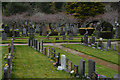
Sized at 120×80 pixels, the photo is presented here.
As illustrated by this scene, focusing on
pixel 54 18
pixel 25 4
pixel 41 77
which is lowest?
pixel 41 77

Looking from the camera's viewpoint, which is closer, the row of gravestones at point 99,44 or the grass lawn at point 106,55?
the grass lawn at point 106,55

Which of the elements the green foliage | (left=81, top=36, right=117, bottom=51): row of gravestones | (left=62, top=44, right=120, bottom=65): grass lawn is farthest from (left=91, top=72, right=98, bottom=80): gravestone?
the green foliage

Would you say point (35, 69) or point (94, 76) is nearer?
point (94, 76)

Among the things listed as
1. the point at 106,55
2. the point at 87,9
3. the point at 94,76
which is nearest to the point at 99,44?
the point at 106,55

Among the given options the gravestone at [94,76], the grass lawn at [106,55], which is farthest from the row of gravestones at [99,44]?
the gravestone at [94,76]

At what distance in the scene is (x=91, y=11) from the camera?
145 feet

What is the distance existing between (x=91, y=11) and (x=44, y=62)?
3271 centimetres

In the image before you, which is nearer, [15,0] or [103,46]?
[103,46]

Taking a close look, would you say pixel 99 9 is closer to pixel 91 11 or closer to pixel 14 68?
pixel 91 11

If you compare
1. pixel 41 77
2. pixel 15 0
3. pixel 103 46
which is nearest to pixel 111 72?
pixel 41 77

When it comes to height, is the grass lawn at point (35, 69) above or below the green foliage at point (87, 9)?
below

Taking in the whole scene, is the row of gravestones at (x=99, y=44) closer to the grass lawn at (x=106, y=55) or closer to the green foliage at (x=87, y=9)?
the grass lawn at (x=106, y=55)

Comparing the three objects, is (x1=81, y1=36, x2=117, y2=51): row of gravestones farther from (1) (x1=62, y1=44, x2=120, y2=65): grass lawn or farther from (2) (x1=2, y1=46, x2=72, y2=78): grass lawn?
(2) (x1=2, y1=46, x2=72, y2=78): grass lawn

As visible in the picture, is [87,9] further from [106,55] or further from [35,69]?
[35,69]
